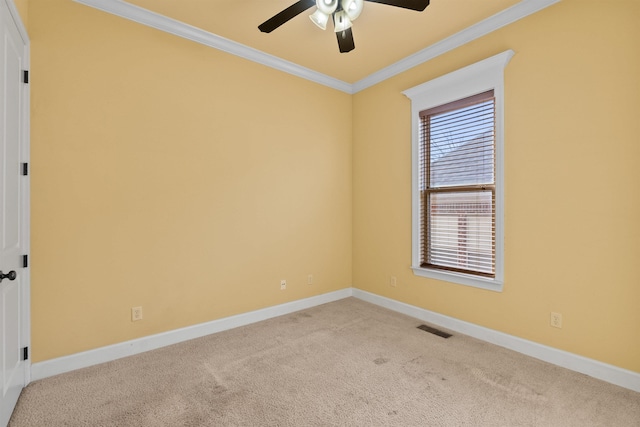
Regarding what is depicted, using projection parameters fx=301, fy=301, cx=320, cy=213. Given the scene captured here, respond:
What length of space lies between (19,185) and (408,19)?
3.36m

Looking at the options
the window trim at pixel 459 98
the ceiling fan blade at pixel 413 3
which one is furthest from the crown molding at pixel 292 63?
the ceiling fan blade at pixel 413 3

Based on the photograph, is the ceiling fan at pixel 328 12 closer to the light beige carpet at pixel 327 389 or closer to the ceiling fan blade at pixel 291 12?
the ceiling fan blade at pixel 291 12

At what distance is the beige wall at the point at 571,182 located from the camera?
213 centimetres

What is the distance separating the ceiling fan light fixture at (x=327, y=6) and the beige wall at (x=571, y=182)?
65.2 inches

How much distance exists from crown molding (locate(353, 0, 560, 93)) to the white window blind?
576mm

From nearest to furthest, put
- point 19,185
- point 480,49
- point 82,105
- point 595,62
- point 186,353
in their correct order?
point 19,185
point 595,62
point 82,105
point 186,353
point 480,49

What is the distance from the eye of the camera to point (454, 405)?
6.38 ft

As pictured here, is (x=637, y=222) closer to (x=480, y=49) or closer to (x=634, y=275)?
(x=634, y=275)

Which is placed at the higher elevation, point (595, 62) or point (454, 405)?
point (595, 62)

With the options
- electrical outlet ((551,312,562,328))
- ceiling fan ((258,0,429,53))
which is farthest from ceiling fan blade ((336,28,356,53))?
electrical outlet ((551,312,562,328))

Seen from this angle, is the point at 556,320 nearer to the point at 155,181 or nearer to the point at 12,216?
the point at 155,181

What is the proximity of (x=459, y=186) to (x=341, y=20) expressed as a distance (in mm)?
1987

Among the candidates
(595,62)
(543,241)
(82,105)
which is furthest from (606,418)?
(82,105)

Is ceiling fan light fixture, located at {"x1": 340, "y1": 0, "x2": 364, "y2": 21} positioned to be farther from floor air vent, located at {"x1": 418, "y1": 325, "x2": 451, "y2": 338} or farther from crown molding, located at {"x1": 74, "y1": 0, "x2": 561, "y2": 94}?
floor air vent, located at {"x1": 418, "y1": 325, "x2": 451, "y2": 338}
